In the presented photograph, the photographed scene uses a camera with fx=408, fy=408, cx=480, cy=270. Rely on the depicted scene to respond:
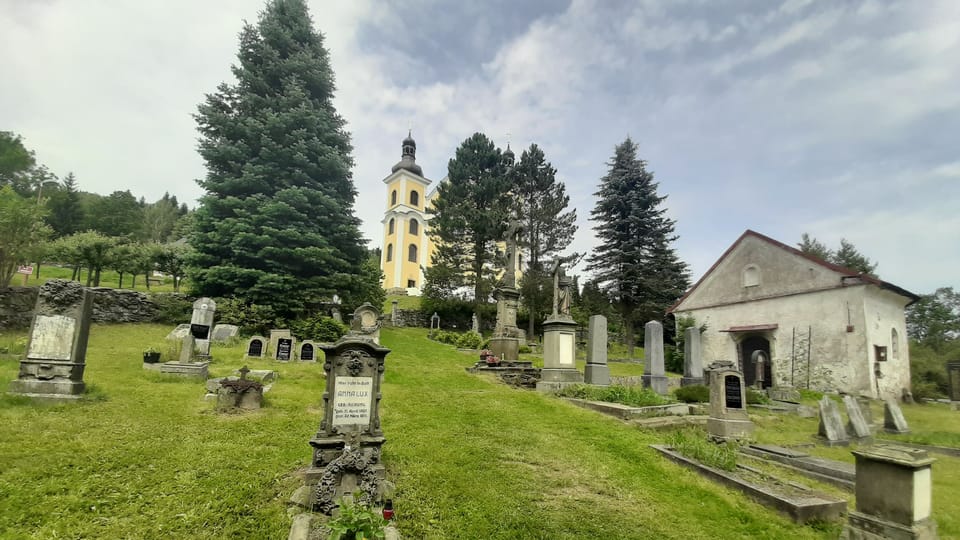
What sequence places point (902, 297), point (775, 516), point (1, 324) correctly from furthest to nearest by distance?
point (902, 297) → point (1, 324) → point (775, 516)

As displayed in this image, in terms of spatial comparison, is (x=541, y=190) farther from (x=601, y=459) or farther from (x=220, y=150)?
(x=601, y=459)

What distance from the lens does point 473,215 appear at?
1145 inches

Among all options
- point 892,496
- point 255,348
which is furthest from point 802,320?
point 255,348

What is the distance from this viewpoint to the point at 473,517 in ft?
14.0

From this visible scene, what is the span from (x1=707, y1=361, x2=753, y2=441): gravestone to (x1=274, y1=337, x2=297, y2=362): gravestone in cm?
1193

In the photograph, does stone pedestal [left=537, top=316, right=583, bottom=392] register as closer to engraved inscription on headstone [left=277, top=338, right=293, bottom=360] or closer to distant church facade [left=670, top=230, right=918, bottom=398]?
engraved inscription on headstone [left=277, top=338, right=293, bottom=360]

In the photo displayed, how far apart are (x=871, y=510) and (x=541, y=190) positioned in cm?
2922

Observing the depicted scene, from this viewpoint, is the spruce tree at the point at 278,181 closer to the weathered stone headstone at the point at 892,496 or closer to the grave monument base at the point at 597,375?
the grave monument base at the point at 597,375

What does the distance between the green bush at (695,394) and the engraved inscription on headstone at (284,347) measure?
12.2 metres

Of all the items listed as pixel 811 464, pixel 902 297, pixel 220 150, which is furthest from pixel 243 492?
pixel 902 297

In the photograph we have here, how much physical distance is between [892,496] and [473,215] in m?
26.3

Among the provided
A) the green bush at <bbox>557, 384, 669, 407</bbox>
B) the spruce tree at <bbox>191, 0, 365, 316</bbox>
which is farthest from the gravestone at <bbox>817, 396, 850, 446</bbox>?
the spruce tree at <bbox>191, 0, 365, 316</bbox>

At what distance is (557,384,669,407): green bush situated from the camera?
396 inches

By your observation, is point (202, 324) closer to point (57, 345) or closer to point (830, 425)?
point (57, 345)
